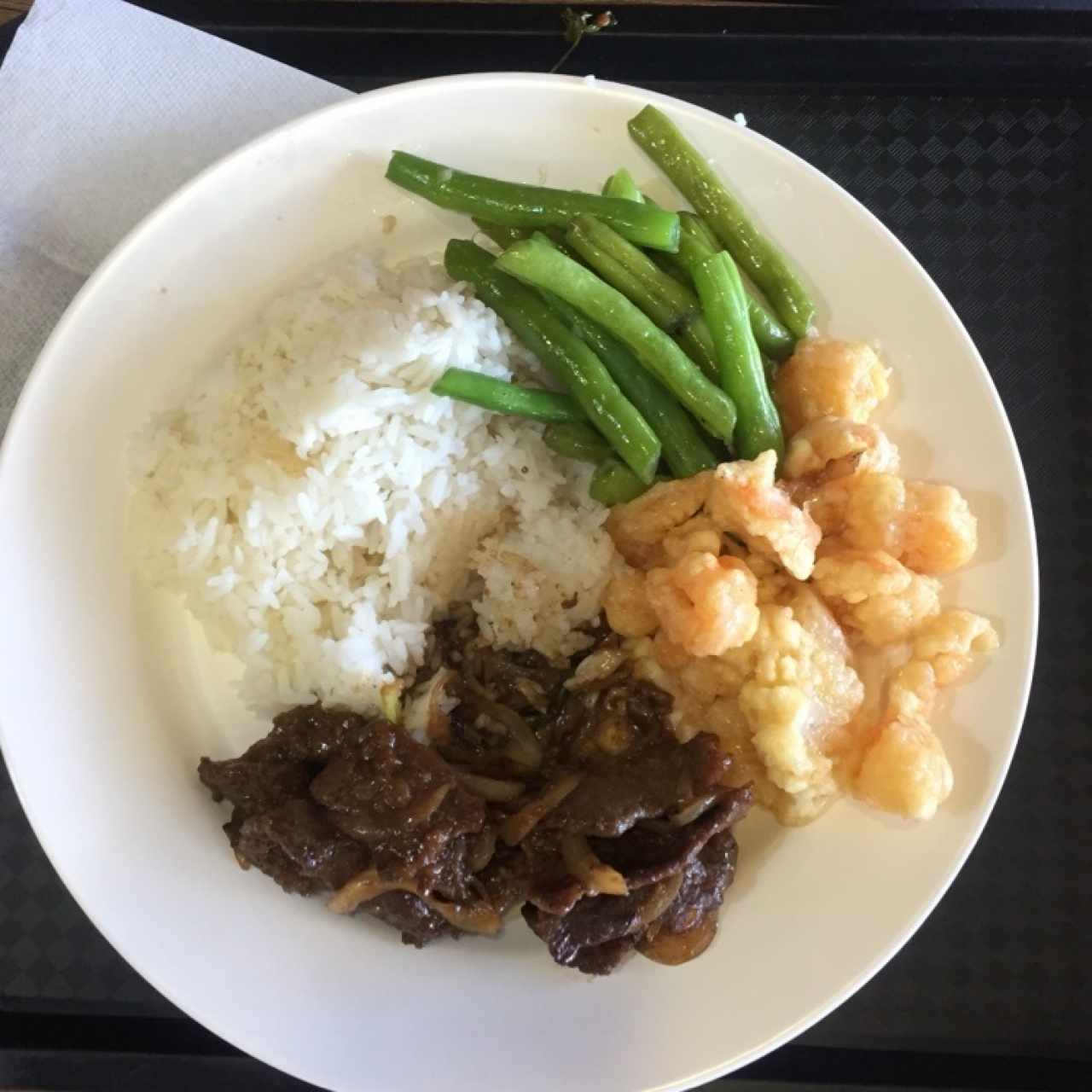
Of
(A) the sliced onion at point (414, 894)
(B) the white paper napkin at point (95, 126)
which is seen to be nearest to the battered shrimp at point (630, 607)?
(A) the sliced onion at point (414, 894)

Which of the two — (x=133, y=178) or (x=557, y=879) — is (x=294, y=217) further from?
(x=557, y=879)

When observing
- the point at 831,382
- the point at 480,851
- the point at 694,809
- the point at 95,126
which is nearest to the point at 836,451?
the point at 831,382

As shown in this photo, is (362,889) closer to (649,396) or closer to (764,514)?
(764,514)

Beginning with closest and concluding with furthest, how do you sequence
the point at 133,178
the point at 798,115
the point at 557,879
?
the point at 557,879 < the point at 133,178 < the point at 798,115

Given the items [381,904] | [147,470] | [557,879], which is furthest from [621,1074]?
[147,470]

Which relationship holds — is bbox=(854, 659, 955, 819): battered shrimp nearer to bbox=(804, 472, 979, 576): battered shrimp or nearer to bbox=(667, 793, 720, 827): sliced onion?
bbox=(804, 472, 979, 576): battered shrimp

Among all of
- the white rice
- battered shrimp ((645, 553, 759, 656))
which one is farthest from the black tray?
battered shrimp ((645, 553, 759, 656))
